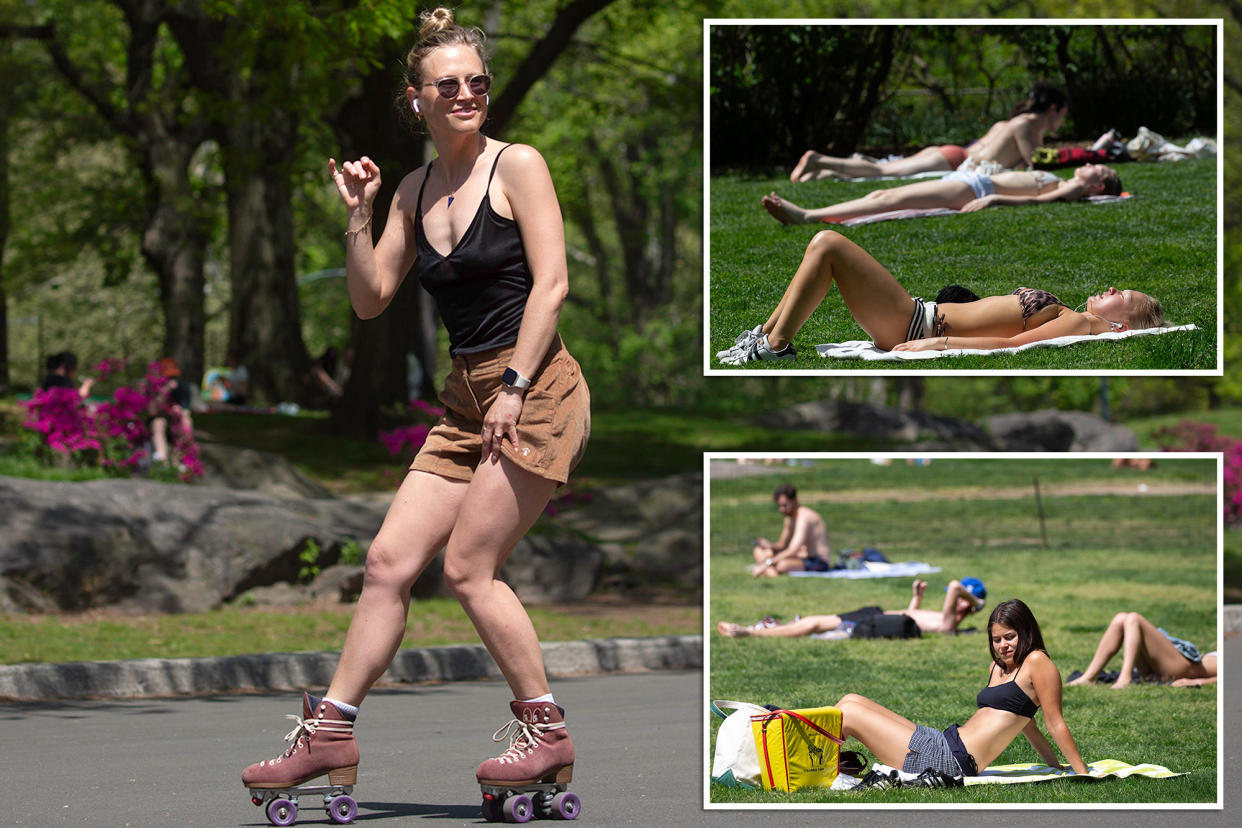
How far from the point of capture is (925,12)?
117 feet

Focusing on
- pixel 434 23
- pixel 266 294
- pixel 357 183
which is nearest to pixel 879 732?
pixel 357 183

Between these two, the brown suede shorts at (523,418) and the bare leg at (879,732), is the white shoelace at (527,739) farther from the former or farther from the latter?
the bare leg at (879,732)

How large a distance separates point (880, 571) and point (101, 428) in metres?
6.80

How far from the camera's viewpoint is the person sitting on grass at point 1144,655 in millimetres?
5742

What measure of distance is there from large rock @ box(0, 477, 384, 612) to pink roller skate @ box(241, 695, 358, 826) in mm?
6813

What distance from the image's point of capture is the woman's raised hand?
5.01 meters

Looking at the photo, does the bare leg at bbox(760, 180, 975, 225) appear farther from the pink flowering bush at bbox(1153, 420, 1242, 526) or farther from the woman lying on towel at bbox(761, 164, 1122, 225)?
the pink flowering bush at bbox(1153, 420, 1242, 526)

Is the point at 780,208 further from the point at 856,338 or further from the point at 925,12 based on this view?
the point at 925,12

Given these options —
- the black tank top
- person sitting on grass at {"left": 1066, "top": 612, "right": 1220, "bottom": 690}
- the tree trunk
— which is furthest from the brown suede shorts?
the tree trunk

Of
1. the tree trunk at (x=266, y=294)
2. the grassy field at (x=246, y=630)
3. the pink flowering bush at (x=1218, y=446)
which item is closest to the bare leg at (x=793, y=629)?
the grassy field at (x=246, y=630)

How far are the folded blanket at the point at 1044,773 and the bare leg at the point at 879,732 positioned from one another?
4 cm

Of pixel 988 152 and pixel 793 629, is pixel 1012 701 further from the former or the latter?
pixel 793 629

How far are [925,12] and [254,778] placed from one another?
1293 inches

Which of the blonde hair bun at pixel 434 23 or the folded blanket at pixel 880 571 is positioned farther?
the folded blanket at pixel 880 571
